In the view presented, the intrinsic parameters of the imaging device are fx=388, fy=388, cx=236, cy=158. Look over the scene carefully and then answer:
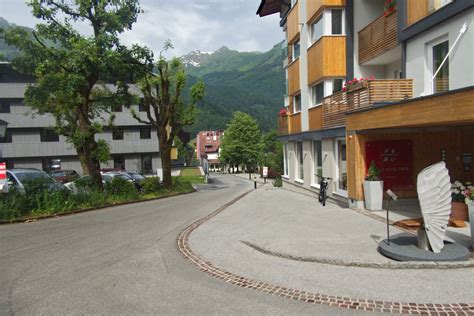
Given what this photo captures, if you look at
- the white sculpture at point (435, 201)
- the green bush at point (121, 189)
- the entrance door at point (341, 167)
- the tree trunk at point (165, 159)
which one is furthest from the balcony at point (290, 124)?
the white sculpture at point (435, 201)

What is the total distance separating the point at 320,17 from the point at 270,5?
11.9m

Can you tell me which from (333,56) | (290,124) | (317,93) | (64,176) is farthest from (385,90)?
(64,176)

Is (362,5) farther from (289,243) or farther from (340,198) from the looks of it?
(289,243)

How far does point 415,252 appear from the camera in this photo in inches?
269

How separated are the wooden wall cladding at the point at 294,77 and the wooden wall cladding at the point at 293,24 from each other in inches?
56.1

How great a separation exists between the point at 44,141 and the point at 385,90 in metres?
41.6

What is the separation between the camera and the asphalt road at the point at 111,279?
527cm

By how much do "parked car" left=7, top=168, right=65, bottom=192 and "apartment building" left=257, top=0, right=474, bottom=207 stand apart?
437 inches

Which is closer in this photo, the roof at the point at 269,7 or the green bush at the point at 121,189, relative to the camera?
the green bush at the point at 121,189

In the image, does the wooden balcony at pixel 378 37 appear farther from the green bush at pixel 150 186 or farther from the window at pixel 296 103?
the green bush at pixel 150 186

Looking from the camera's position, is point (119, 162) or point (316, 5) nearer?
point (316, 5)

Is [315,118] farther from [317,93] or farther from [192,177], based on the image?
[192,177]

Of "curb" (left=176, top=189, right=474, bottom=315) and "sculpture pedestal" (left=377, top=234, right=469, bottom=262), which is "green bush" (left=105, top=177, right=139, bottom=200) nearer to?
"curb" (left=176, top=189, right=474, bottom=315)

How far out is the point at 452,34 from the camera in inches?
385
